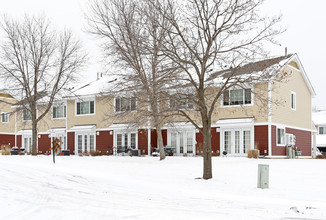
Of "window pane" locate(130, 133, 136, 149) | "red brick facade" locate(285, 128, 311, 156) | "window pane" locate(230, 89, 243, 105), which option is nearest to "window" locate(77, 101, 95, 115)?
"window pane" locate(130, 133, 136, 149)

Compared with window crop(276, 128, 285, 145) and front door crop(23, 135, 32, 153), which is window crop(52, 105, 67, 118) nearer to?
front door crop(23, 135, 32, 153)

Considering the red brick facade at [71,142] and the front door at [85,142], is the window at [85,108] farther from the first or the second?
the red brick facade at [71,142]

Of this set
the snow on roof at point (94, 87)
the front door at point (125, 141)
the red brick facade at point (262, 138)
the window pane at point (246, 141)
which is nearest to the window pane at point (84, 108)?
the snow on roof at point (94, 87)

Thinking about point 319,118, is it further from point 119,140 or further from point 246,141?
point 119,140

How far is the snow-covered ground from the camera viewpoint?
1030cm

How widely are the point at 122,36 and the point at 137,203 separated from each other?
1779 centimetres

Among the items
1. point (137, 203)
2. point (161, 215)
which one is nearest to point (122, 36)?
point (137, 203)

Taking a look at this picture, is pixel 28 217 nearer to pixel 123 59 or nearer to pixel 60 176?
pixel 60 176

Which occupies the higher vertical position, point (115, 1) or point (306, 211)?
point (115, 1)

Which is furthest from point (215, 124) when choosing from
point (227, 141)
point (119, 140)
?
point (119, 140)

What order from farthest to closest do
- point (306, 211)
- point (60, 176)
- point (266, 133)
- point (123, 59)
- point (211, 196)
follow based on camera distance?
point (266, 133), point (123, 59), point (60, 176), point (211, 196), point (306, 211)

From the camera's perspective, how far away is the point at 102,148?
39.8 metres

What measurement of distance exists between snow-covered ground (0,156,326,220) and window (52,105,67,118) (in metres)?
21.0

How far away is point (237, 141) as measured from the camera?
31.4 m
